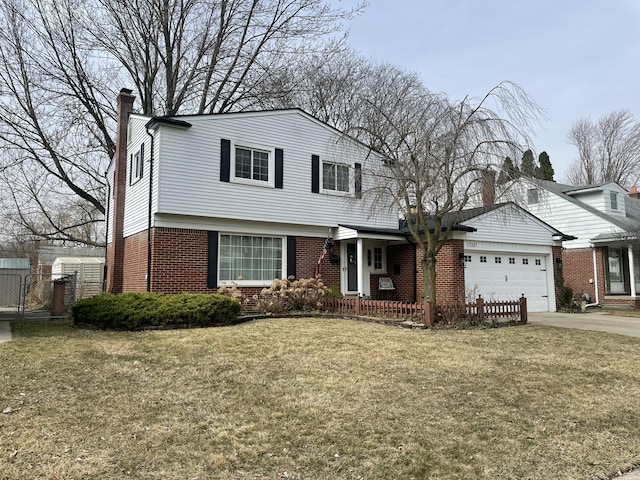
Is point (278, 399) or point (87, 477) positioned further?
point (278, 399)

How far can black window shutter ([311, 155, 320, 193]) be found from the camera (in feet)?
52.0

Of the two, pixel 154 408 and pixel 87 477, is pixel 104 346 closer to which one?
pixel 154 408

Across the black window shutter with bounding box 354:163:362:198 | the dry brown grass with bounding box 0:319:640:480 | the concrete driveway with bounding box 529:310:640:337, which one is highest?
Answer: the black window shutter with bounding box 354:163:362:198

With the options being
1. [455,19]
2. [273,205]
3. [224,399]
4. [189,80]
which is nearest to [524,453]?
[224,399]

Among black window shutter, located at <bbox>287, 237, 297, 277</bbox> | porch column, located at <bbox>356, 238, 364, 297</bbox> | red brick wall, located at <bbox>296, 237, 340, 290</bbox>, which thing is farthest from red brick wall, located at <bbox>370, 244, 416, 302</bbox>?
black window shutter, located at <bbox>287, 237, 297, 277</bbox>

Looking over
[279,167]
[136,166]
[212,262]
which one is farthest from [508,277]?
[136,166]

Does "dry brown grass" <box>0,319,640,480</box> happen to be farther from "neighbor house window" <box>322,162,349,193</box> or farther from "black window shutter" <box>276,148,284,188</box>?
"neighbor house window" <box>322,162,349,193</box>

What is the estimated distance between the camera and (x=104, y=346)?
326 inches

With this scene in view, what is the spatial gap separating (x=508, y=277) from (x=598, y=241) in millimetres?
7686

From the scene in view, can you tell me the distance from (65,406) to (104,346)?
3368 mm

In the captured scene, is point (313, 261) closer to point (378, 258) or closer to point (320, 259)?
point (320, 259)

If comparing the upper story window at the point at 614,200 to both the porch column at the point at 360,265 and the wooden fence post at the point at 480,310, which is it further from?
the wooden fence post at the point at 480,310

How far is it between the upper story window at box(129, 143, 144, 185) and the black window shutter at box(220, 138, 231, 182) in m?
2.60

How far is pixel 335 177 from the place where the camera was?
54.4 ft
